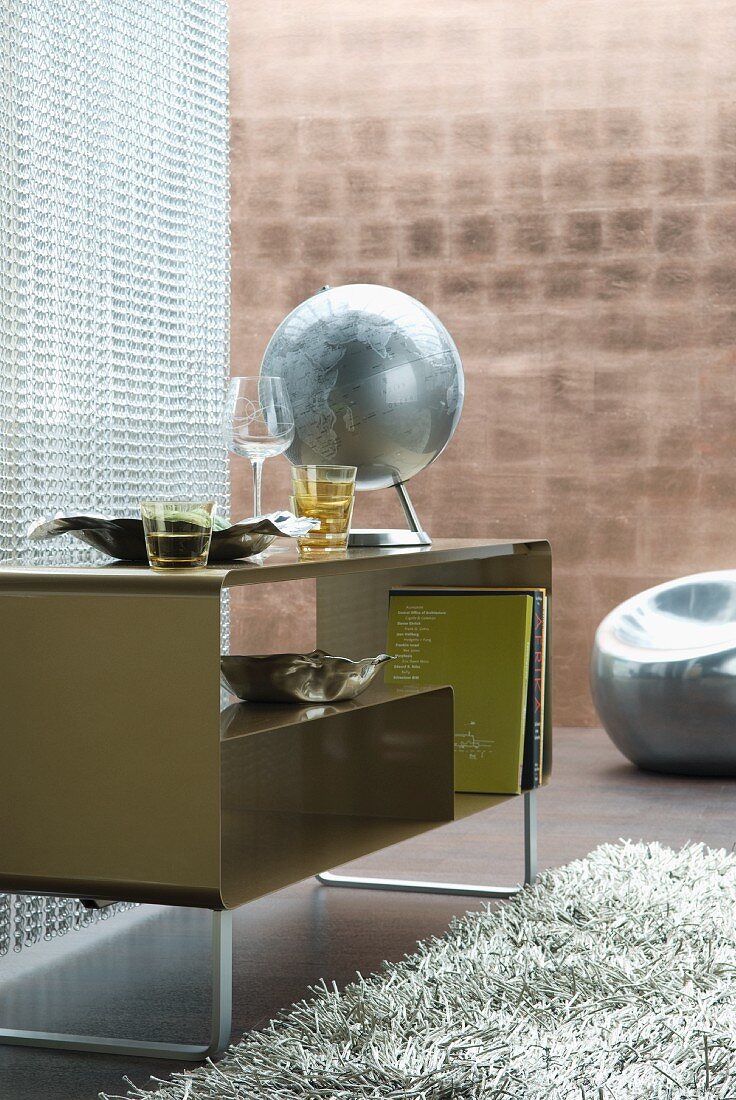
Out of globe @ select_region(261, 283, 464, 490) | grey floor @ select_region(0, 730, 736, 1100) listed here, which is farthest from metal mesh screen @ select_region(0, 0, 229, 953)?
globe @ select_region(261, 283, 464, 490)

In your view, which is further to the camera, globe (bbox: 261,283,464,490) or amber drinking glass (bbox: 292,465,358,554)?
globe (bbox: 261,283,464,490)

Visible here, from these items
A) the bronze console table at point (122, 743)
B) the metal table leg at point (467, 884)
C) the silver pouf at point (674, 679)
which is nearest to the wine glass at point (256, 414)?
the bronze console table at point (122, 743)

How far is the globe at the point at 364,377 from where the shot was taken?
253cm

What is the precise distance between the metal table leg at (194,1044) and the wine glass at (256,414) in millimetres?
693

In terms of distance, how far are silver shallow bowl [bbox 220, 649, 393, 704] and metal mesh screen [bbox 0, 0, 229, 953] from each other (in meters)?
0.45

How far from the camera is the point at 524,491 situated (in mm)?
5609

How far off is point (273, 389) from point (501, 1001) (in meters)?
1.01

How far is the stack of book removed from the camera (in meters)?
2.72

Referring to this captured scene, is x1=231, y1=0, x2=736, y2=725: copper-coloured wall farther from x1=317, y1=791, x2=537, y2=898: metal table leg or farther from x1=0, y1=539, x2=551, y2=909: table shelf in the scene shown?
x1=0, y1=539, x2=551, y2=909: table shelf

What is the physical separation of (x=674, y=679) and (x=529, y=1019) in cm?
243

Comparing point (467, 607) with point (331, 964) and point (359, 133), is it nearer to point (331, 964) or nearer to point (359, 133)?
point (331, 964)

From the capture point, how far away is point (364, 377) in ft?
8.27

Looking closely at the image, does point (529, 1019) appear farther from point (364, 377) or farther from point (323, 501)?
point (364, 377)

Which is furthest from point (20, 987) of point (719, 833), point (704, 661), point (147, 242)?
point (704, 661)
